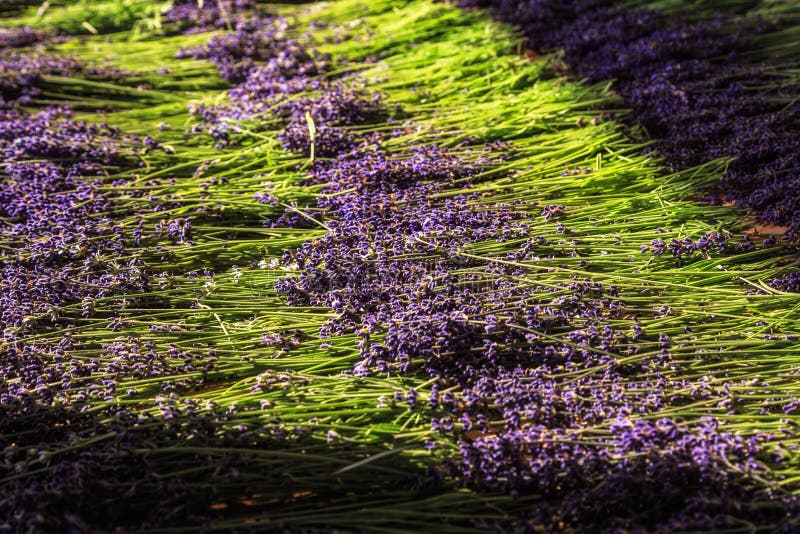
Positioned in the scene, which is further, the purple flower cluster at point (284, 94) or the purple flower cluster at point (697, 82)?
the purple flower cluster at point (284, 94)

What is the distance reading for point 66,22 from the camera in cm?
453

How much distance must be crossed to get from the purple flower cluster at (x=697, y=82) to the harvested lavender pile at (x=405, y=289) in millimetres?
18

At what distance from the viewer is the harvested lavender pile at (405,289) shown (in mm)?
1711

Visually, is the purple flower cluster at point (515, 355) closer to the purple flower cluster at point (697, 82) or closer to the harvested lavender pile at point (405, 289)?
the harvested lavender pile at point (405, 289)

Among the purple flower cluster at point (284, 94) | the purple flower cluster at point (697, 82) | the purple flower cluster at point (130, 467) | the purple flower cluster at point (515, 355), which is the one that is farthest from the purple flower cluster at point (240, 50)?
the purple flower cluster at point (130, 467)

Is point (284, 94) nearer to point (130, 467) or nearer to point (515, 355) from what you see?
point (515, 355)

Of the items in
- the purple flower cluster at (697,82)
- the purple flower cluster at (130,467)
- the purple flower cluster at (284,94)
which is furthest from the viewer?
the purple flower cluster at (284,94)

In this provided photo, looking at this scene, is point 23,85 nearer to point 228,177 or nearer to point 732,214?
point 228,177

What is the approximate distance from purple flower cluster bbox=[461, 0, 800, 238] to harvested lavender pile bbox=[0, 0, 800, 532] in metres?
0.02

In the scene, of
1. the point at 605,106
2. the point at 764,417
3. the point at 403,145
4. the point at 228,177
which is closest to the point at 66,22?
the point at 228,177

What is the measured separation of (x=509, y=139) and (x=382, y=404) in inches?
62.6

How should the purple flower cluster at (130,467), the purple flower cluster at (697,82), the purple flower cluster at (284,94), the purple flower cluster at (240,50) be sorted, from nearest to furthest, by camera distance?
1. the purple flower cluster at (130,467)
2. the purple flower cluster at (697,82)
3. the purple flower cluster at (284,94)
4. the purple flower cluster at (240,50)

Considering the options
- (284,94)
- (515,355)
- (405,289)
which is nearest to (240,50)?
(284,94)

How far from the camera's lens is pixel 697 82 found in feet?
10.3
